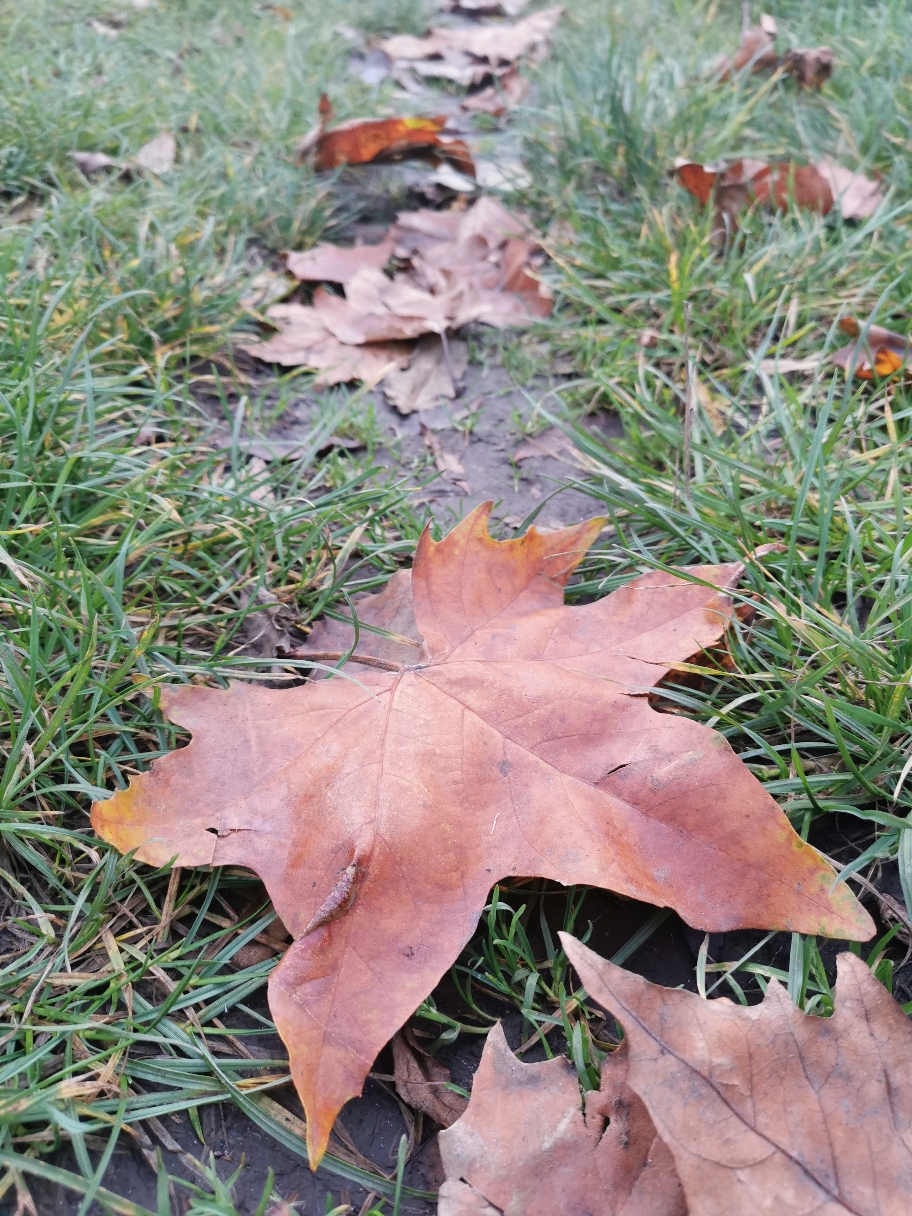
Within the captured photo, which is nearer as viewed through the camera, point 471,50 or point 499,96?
point 499,96

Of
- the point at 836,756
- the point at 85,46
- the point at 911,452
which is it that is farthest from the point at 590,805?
the point at 85,46

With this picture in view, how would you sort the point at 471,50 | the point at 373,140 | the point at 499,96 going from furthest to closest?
the point at 471,50 → the point at 499,96 → the point at 373,140

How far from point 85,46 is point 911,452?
328 centimetres

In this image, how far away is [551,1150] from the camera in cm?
88

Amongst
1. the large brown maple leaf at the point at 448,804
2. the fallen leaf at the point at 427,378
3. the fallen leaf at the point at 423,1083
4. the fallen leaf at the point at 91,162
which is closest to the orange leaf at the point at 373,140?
the fallen leaf at the point at 91,162

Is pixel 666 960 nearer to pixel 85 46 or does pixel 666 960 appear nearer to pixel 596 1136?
pixel 596 1136

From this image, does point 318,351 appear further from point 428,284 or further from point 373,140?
point 373,140

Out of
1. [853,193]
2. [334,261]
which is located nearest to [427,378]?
Result: [334,261]

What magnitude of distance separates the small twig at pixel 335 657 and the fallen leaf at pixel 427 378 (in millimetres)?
924

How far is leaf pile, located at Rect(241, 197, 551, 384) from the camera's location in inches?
88.0

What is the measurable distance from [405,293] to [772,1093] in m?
2.15

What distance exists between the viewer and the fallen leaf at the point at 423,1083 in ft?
3.34

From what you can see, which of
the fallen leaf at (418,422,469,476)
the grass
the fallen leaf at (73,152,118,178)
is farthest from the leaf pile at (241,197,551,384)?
the fallen leaf at (73,152,118,178)

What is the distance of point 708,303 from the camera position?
2207mm
